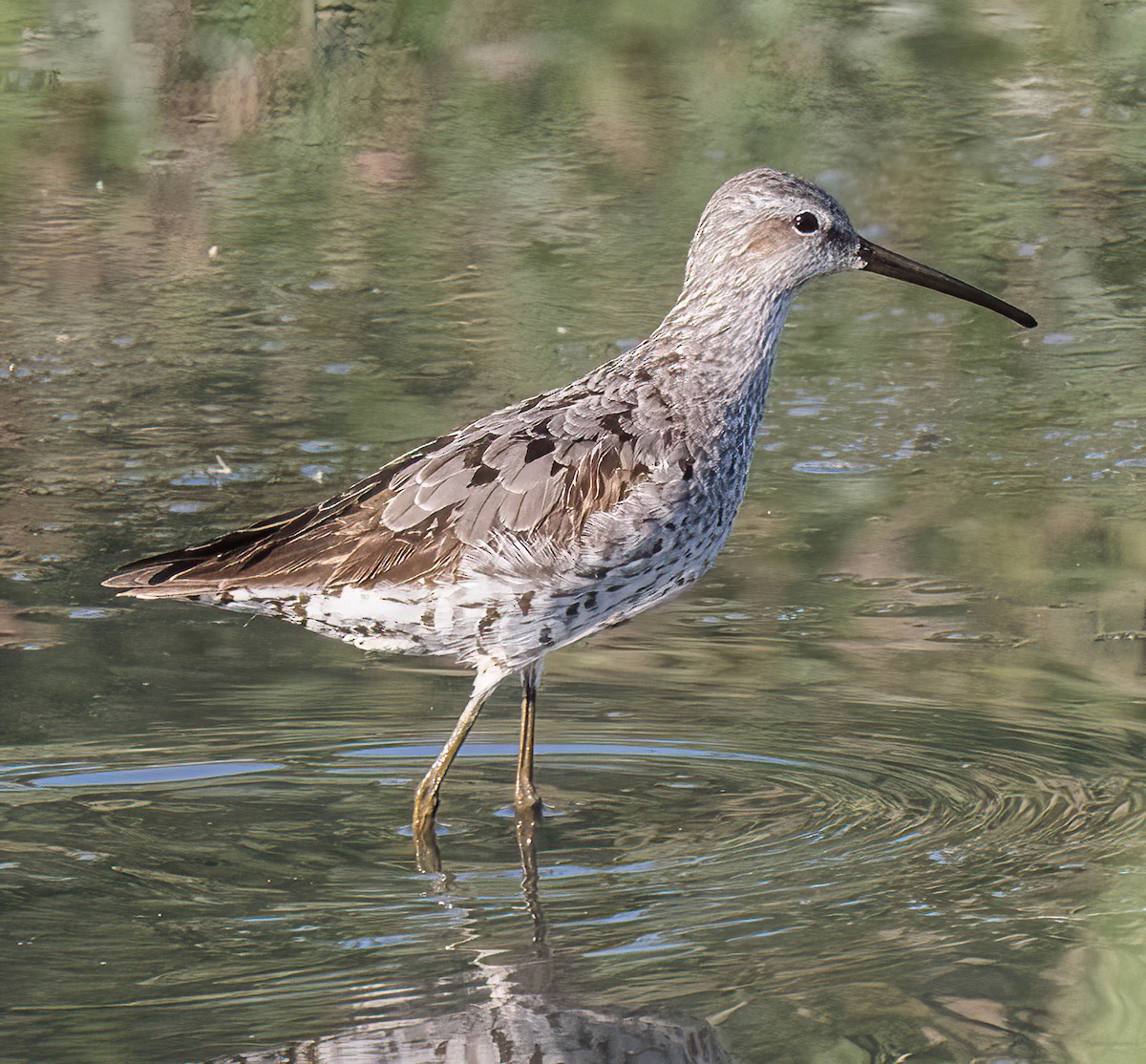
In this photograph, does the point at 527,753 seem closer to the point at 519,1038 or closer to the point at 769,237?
the point at 519,1038

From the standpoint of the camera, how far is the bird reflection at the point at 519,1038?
392cm

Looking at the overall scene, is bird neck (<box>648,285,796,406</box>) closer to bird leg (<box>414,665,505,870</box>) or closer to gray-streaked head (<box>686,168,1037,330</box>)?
gray-streaked head (<box>686,168,1037,330</box>)

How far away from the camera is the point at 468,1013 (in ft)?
13.5

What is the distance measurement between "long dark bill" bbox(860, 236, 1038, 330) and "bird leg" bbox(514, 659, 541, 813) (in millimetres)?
1480

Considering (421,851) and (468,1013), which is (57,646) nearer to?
(421,851)

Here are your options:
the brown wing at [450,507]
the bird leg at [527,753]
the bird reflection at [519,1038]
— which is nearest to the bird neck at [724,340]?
the brown wing at [450,507]

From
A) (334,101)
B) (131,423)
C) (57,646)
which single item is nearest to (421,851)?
(57,646)

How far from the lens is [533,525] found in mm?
5066

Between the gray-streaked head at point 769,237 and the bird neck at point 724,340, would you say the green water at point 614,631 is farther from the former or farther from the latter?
the gray-streaked head at point 769,237

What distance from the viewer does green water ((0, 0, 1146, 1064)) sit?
14.1ft

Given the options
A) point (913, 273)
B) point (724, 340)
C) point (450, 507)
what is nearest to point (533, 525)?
point (450, 507)

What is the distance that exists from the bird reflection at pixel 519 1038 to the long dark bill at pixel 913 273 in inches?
97.5

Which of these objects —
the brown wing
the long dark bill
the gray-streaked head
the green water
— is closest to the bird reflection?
the green water

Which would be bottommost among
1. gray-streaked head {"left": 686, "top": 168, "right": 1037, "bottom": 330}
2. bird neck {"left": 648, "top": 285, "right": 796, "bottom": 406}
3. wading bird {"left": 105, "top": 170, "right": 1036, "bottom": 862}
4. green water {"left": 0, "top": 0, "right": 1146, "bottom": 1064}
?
green water {"left": 0, "top": 0, "right": 1146, "bottom": 1064}
